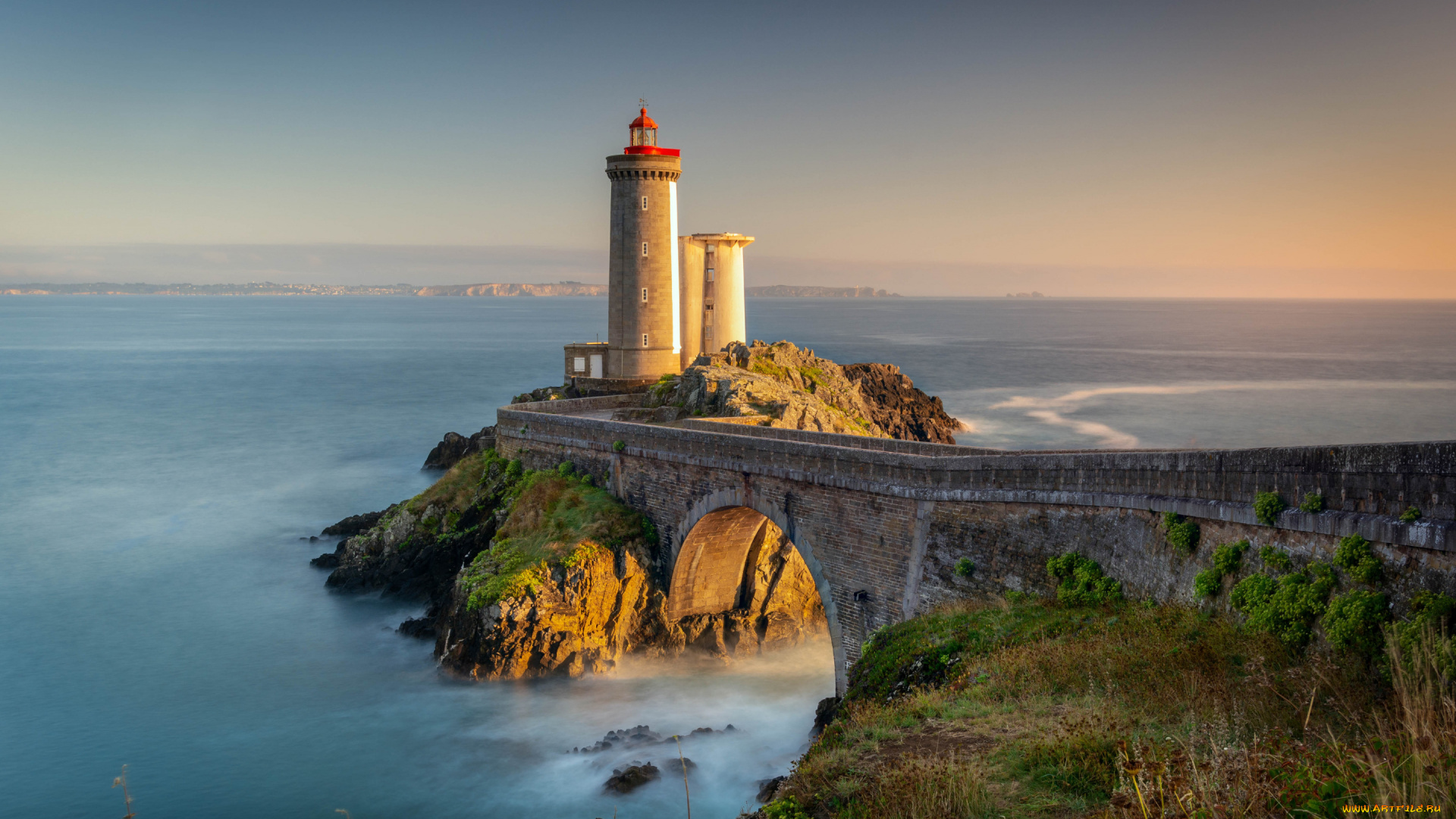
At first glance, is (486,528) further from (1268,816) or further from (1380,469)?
(1268,816)

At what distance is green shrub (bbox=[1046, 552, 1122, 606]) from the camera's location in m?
13.3

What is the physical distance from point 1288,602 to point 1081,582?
379 cm

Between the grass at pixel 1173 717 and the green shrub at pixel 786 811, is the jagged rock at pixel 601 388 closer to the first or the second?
the grass at pixel 1173 717

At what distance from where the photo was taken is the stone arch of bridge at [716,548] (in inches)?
822

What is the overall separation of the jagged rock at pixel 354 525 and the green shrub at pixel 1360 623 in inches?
1278

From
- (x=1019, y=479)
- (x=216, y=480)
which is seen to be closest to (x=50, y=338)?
(x=216, y=480)

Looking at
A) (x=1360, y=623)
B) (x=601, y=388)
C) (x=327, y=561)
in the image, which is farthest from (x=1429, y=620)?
(x=601, y=388)

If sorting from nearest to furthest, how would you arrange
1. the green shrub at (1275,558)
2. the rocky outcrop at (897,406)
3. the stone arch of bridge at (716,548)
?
the green shrub at (1275,558) → the stone arch of bridge at (716,548) → the rocky outcrop at (897,406)

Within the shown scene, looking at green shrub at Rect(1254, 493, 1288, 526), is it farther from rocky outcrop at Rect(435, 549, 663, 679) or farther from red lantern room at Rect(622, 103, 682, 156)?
red lantern room at Rect(622, 103, 682, 156)

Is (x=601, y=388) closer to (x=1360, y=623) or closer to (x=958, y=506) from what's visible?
(x=958, y=506)

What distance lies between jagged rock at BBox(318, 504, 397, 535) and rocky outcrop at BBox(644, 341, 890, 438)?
11.6m

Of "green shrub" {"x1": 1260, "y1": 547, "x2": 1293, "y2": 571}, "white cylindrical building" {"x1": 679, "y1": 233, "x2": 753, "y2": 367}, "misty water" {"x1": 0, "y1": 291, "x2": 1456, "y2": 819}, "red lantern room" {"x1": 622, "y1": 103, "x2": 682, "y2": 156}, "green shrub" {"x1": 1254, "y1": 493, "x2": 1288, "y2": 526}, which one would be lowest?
"misty water" {"x1": 0, "y1": 291, "x2": 1456, "y2": 819}

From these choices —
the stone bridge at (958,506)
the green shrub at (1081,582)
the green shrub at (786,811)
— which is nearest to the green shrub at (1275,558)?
the stone bridge at (958,506)

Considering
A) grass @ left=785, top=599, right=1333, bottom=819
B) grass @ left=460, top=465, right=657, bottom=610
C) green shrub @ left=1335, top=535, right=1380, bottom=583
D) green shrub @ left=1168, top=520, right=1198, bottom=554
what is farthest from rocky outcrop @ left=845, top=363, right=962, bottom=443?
green shrub @ left=1335, top=535, right=1380, bottom=583
